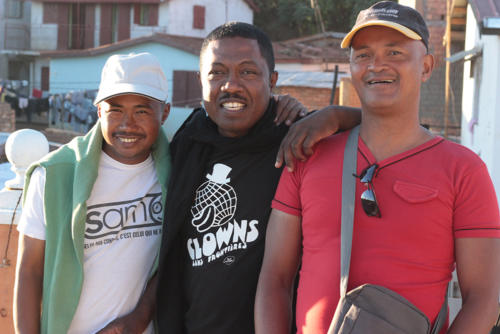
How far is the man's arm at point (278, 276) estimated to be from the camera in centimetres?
206

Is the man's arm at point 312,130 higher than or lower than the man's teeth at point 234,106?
lower

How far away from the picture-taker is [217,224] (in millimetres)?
2340

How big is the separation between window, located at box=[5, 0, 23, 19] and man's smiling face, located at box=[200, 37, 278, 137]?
32296mm

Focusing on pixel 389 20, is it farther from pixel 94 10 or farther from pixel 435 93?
pixel 94 10

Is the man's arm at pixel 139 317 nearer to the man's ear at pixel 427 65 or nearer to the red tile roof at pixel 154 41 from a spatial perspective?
the man's ear at pixel 427 65

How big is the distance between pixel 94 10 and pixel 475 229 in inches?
1211

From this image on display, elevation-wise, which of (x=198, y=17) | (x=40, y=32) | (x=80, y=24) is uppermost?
(x=198, y=17)

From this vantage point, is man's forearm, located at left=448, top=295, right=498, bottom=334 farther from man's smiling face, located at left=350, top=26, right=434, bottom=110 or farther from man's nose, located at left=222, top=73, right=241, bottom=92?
man's nose, located at left=222, top=73, right=241, bottom=92

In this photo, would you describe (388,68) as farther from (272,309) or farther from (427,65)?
(272,309)

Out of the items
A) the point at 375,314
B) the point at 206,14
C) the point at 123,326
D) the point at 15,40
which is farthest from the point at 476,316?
the point at 15,40

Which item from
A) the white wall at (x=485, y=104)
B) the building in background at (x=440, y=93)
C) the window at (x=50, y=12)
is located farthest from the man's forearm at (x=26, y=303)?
the window at (x=50, y=12)

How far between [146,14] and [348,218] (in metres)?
28.3

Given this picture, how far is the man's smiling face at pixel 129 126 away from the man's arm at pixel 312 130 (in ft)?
2.09

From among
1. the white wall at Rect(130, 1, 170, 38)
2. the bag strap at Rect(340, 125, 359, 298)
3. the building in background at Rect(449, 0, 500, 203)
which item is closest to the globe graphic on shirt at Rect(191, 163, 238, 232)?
the bag strap at Rect(340, 125, 359, 298)
